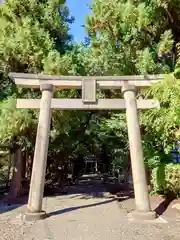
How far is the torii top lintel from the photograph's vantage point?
26.1 feet

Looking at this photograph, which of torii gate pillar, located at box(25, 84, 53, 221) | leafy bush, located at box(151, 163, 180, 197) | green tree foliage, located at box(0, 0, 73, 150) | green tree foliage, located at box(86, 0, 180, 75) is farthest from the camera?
green tree foliage, located at box(0, 0, 73, 150)

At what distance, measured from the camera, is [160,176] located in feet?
29.3

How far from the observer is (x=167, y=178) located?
864 centimetres

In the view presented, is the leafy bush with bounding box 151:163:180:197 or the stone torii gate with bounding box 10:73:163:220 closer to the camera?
the stone torii gate with bounding box 10:73:163:220

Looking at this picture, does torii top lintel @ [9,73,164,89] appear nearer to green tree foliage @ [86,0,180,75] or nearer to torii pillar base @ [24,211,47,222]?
green tree foliage @ [86,0,180,75]

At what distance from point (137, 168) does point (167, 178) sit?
1917mm

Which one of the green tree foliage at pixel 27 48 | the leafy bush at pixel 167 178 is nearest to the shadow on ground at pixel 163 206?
the leafy bush at pixel 167 178

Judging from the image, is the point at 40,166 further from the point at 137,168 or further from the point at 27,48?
the point at 27,48

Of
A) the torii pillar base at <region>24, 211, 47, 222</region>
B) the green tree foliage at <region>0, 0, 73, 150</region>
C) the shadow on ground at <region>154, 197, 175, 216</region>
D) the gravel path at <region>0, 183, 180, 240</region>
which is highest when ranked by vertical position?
the green tree foliage at <region>0, 0, 73, 150</region>

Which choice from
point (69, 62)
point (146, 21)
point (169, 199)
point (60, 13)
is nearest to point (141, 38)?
point (146, 21)

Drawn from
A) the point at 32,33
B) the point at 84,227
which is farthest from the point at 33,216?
the point at 32,33

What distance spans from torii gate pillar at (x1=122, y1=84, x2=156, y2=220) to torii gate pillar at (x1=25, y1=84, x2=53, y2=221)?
2.26 metres

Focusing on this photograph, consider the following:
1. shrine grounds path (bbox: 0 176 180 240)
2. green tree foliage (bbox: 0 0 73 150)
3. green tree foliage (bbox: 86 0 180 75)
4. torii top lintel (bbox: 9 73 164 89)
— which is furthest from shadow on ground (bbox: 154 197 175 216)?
green tree foliage (bbox: 0 0 73 150)

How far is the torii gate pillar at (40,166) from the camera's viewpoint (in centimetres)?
704
